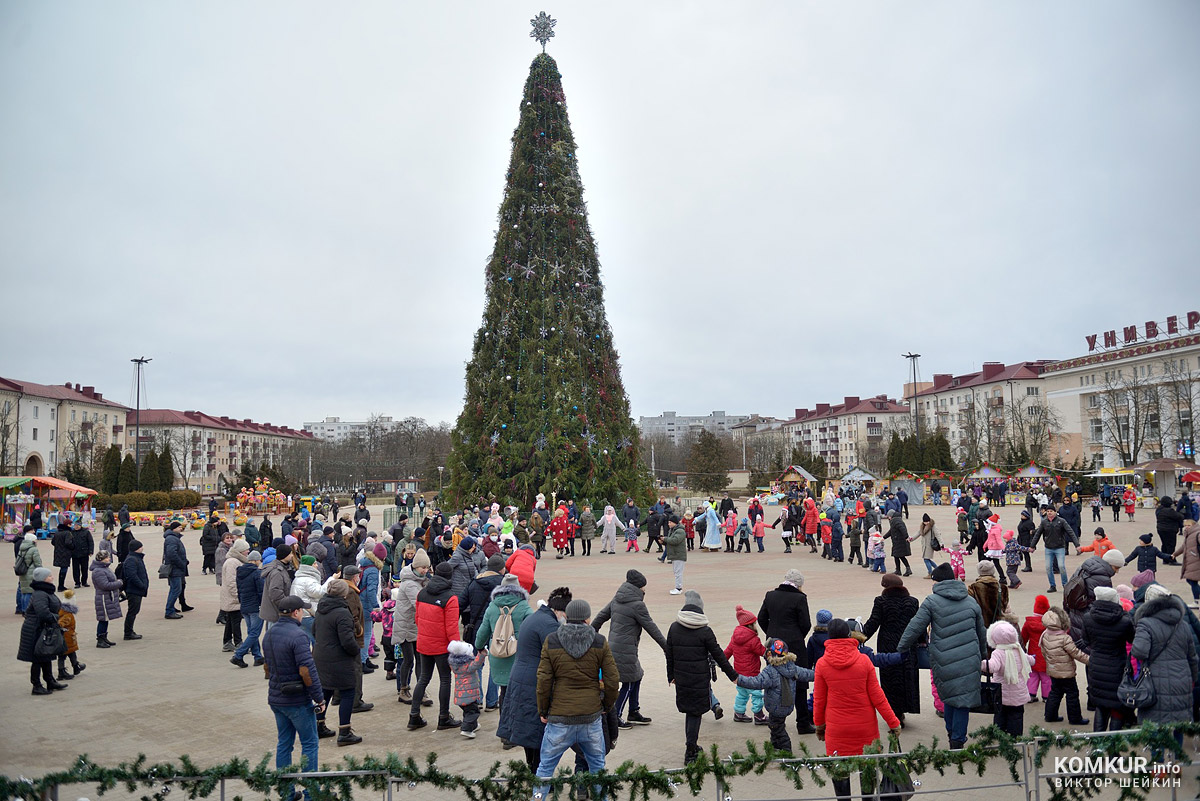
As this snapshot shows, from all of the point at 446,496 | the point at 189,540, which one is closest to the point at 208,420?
the point at 189,540

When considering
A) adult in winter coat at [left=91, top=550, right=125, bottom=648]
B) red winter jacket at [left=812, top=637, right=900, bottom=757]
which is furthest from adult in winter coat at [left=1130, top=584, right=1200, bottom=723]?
adult in winter coat at [left=91, top=550, right=125, bottom=648]

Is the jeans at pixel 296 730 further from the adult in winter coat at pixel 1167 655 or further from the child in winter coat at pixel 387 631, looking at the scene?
the adult in winter coat at pixel 1167 655

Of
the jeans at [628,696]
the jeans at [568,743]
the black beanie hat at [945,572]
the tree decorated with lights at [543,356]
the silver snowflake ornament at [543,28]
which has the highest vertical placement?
the silver snowflake ornament at [543,28]

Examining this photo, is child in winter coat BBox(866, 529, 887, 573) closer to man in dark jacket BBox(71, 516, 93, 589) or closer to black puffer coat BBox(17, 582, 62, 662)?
black puffer coat BBox(17, 582, 62, 662)

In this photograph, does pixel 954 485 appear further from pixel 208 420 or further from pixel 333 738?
pixel 208 420

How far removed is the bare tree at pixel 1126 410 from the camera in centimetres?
5456

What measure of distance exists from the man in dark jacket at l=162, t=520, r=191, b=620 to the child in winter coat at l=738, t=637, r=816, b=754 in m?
10.6

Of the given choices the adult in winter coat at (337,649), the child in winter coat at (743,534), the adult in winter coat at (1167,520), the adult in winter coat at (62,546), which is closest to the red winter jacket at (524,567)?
the adult in winter coat at (337,649)

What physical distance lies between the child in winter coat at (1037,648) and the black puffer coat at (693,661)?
3077mm

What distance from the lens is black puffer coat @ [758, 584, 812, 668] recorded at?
7.23 metres

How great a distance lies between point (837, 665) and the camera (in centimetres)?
533

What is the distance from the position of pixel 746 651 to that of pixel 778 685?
469 millimetres

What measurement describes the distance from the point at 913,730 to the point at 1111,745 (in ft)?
7.73

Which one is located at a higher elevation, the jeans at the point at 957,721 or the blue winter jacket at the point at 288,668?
the blue winter jacket at the point at 288,668
